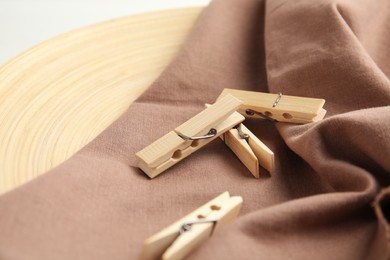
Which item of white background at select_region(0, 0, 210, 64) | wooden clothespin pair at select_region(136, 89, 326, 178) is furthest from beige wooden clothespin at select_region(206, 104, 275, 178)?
white background at select_region(0, 0, 210, 64)

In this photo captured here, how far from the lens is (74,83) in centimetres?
96

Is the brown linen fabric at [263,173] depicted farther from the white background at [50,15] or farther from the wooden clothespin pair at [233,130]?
the white background at [50,15]

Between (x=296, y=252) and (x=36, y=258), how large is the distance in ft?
0.97

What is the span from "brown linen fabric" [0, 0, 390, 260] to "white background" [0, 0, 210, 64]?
1.62 feet

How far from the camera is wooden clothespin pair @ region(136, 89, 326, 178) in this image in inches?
30.2

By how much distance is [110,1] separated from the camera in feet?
5.07

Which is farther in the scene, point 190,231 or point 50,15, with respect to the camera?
point 50,15

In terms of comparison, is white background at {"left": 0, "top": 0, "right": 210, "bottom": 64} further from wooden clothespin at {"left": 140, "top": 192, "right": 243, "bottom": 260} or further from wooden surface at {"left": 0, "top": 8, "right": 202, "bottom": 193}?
wooden clothespin at {"left": 140, "top": 192, "right": 243, "bottom": 260}

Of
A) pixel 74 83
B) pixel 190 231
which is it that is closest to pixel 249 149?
pixel 190 231

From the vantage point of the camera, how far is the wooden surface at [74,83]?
2.67ft

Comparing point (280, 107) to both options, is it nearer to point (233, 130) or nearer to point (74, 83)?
point (233, 130)

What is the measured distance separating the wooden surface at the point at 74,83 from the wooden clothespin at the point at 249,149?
0.69 feet

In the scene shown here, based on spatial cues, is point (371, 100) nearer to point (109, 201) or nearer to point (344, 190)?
point (344, 190)

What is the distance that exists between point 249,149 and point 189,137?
0.09 meters
